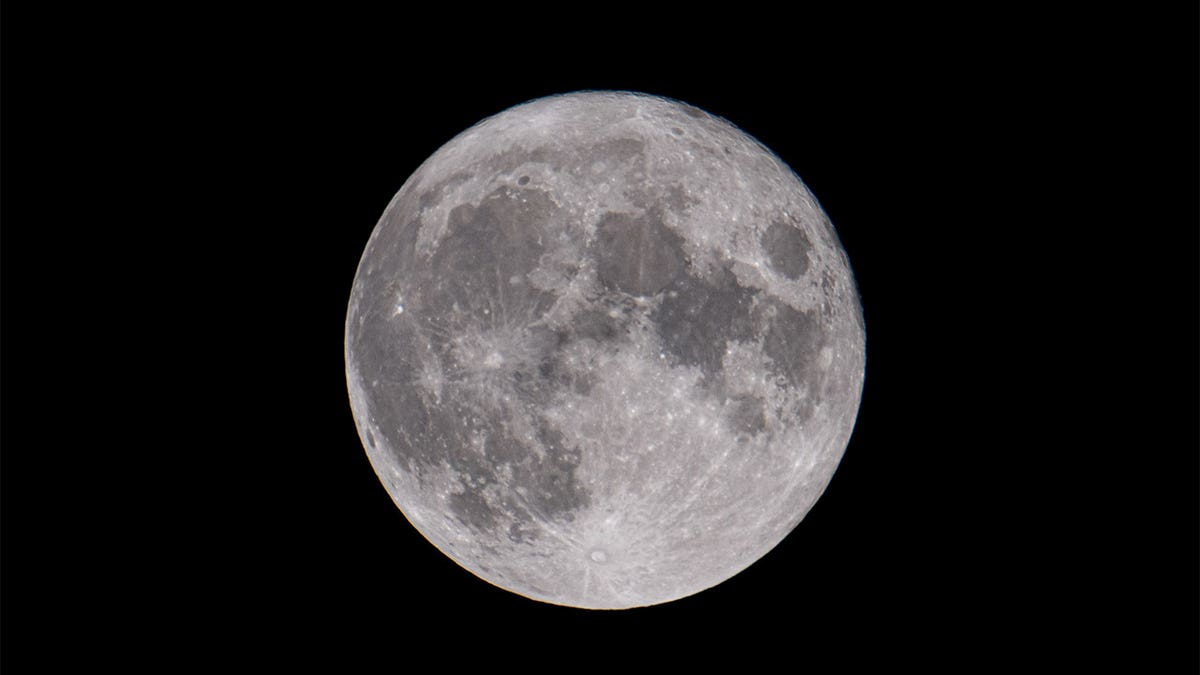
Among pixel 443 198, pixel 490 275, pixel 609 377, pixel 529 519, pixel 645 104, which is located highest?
pixel 645 104

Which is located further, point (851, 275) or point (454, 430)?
point (851, 275)

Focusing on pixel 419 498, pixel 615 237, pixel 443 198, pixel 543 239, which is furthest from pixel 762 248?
pixel 419 498

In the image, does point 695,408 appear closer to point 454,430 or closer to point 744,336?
point 744,336

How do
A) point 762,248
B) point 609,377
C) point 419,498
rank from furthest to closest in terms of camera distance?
point 419,498
point 762,248
point 609,377

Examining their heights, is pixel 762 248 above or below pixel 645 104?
below

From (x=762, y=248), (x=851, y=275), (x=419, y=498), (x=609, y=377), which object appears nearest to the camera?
(x=609, y=377)

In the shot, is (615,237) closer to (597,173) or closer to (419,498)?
(597,173)

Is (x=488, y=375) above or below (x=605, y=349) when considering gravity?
below
